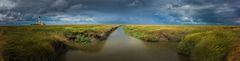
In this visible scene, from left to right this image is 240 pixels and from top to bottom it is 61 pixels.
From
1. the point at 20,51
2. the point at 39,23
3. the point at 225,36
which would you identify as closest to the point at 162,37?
the point at 225,36

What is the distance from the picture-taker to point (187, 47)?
30.5 meters

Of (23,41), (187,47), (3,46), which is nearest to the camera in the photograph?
(3,46)

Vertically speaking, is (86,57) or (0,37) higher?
(0,37)

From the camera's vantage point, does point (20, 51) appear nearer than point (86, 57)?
Yes

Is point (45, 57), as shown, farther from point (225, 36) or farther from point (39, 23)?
point (39, 23)

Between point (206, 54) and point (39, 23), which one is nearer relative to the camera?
point (206, 54)

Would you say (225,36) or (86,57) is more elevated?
(225,36)

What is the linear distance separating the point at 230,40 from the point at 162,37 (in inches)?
1180

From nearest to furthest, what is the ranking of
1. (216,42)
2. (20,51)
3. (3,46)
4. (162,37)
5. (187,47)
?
(3,46)
(20,51)
(216,42)
(187,47)
(162,37)

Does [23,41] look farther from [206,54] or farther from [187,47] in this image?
[187,47]

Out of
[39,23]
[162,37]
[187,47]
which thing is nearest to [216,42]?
[187,47]

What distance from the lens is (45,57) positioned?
75.2 ft

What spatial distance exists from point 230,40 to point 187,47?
9507 millimetres

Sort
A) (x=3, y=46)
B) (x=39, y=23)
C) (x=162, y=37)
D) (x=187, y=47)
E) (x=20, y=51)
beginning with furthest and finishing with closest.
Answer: (x=39, y=23), (x=162, y=37), (x=187, y=47), (x=20, y=51), (x=3, y=46)
